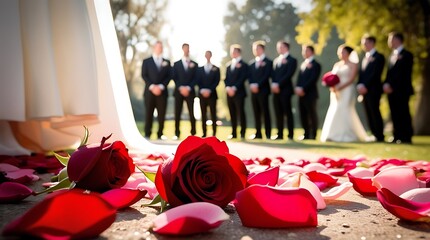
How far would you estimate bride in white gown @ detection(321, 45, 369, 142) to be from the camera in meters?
9.85

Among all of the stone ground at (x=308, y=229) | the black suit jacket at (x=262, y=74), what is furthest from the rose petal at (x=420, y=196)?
the black suit jacket at (x=262, y=74)

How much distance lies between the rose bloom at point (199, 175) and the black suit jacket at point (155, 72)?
8680 mm

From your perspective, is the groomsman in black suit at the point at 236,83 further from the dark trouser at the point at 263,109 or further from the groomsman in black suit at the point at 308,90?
the groomsman in black suit at the point at 308,90

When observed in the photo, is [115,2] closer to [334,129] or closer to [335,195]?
[334,129]

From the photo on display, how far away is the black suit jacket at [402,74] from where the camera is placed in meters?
8.94

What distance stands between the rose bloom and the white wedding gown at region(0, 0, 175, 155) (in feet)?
6.97

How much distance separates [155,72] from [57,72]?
6.48 m

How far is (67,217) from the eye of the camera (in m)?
0.85

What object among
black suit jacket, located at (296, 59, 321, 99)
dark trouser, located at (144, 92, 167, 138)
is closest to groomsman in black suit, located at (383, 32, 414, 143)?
black suit jacket, located at (296, 59, 321, 99)

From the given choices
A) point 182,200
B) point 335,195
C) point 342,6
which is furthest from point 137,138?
point 342,6

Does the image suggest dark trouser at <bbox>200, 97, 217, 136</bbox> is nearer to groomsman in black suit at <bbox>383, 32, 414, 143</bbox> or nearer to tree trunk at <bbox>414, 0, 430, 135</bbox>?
groomsman in black suit at <bbox>383, 32, 414, 143</bbox>

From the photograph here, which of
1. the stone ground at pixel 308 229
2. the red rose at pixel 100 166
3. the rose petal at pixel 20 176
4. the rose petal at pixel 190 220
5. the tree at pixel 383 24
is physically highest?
the tree at pixel 383 24

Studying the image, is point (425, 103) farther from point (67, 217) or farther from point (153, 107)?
Result: point (67, 217)

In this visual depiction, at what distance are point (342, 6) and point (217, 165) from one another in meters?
16.6
